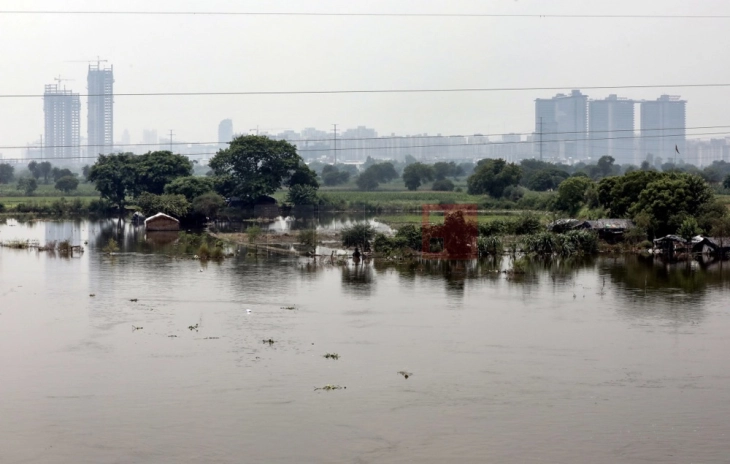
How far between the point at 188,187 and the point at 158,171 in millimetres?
3523

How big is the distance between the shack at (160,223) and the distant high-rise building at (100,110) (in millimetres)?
107396

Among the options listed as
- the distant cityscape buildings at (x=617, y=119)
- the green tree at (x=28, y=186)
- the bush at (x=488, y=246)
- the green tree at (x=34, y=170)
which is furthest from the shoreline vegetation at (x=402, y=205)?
the distant cityscape buildings at (x=617, y=119)

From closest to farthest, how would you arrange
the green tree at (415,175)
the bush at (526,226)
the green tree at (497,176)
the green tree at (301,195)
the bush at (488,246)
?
the bush at (488,246) → the bush at (526,226) → the green tree at (301,195) → the green tree at (497,176) → the green tree at (415,175)

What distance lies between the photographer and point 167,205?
1316 inches

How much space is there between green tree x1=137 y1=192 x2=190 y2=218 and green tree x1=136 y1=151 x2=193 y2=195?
4.43 m

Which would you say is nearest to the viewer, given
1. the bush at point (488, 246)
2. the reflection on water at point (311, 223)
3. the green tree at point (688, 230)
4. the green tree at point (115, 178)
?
the bush at point (488, 246)

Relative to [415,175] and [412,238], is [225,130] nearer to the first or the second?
[415,175]

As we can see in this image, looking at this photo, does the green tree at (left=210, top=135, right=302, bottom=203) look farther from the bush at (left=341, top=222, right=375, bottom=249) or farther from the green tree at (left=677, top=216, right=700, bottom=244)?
the green tree at (left=677, top=216, right=700, bottom=244)

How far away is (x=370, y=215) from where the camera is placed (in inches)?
1543

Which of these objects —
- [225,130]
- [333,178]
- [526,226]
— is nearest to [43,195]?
[333,178]

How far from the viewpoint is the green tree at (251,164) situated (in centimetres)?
3800

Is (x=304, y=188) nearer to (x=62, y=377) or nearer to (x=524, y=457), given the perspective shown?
(x=62, y=377)

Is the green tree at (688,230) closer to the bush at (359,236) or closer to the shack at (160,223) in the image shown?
the bush at (359,236)

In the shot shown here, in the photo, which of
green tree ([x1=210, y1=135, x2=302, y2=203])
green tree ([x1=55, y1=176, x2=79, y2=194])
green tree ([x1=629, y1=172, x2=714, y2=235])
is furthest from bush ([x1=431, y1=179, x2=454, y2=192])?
green tree ([x1=629, y1=172, x2=714, y2=235])
